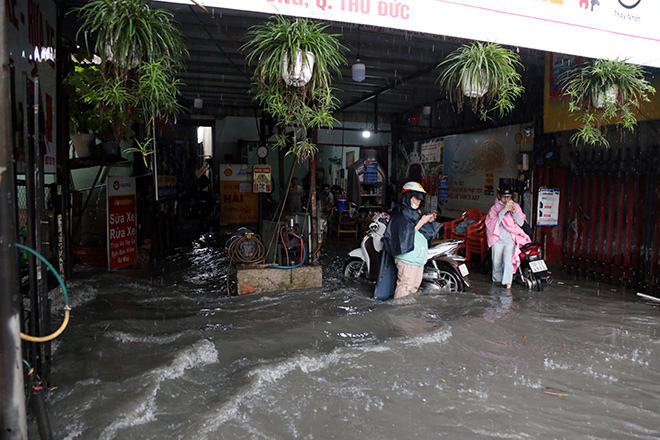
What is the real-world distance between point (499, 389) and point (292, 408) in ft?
5.99

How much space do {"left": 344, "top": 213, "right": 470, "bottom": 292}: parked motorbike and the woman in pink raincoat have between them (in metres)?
0.68

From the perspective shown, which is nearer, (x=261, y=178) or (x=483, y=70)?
(x=483, y=70)

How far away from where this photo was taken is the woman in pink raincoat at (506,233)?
23.4 ft

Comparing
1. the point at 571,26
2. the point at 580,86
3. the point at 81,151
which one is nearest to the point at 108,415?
the point at 81,151

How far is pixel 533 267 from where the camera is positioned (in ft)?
23.6

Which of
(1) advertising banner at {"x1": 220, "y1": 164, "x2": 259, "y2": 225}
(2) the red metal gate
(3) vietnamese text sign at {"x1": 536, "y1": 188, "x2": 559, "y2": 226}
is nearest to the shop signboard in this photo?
(3) vietnamese text sign at {"x1": 536, "y1": 188, "x2": 559, "y2": 226}

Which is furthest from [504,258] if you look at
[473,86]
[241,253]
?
[241,253]

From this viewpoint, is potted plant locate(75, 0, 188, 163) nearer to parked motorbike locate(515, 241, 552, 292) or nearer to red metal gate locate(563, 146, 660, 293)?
parked motorbike locate(515, 241, 552, 292)

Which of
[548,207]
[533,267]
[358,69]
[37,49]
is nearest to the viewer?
[37,49]

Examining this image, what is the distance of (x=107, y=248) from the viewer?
25.6 ft

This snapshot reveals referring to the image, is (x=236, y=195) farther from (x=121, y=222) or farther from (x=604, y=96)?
(x=604, y=96)

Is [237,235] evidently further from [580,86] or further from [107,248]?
[580,86]

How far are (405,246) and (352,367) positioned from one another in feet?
7.19

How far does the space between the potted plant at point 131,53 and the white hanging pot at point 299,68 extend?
3.41ft
